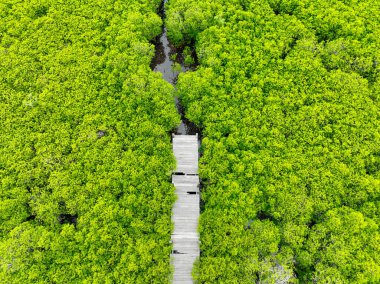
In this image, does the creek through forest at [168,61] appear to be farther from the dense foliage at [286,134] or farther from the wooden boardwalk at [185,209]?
the wooden boardwalk at [185,209]

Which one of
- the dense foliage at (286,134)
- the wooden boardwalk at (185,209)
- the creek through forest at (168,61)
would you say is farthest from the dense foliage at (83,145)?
the dense foliage at (286,134)

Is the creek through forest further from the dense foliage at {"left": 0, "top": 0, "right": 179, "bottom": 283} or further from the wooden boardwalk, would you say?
the wooden boardwalk

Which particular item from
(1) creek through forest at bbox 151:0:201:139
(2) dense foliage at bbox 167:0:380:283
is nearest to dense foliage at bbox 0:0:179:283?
(1) creek through forest at bbox 151:0:201:139

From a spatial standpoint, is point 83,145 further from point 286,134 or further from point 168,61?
point 286,134

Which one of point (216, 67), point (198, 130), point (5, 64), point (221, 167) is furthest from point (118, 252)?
point (5, 64)

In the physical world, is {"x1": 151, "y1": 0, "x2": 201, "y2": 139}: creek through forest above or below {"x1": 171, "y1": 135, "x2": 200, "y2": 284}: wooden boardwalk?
above

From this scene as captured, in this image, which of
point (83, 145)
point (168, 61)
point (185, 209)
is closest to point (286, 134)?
point (185, 209)
